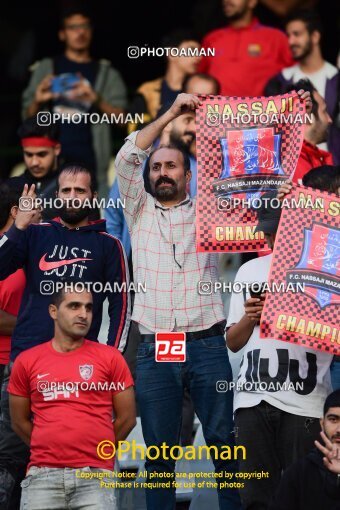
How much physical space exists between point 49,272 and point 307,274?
1.31 m

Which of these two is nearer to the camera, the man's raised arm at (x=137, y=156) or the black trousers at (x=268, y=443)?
the black trousers at (x=268, y=443)

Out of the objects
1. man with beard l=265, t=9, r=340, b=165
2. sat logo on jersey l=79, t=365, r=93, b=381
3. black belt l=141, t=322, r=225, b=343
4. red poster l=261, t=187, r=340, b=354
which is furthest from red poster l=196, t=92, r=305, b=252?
man with beard l=265, t=9, r=340, b=165

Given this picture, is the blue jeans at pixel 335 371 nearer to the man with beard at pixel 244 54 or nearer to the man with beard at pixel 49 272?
the man with beard at pixel 49 272

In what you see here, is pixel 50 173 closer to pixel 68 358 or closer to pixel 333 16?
pixel 68 358

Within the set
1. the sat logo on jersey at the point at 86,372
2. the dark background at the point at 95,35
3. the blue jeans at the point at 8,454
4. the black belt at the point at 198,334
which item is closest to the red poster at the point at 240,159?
the black belt at the point at 198,334

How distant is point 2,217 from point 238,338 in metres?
1.53

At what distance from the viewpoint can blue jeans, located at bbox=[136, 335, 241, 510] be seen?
24.3ft

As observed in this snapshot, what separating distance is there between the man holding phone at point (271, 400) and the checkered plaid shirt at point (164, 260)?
0.23 metres

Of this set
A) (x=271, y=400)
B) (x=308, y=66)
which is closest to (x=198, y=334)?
(x=271, y=400)

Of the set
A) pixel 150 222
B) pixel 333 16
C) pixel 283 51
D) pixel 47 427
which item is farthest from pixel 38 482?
pixel 333 16

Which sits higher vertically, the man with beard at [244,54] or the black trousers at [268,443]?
the man with beard at [244,54]

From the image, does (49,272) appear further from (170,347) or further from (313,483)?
(313,483)

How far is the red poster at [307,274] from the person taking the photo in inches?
286

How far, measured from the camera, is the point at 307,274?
7336 millimetres
